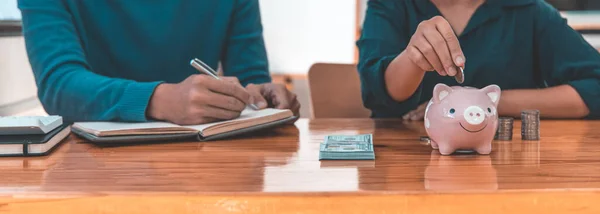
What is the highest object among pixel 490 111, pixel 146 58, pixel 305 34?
pixel 490 111

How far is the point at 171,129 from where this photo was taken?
0.94 meters

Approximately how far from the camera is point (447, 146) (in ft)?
2.71

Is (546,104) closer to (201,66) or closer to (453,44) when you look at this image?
(453,44)

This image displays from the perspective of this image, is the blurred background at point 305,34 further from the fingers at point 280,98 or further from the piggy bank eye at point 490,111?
the piggy bank eye at point 490,111

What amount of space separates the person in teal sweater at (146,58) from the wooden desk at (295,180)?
0.46 feet

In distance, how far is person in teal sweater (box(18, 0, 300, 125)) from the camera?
1046 mm

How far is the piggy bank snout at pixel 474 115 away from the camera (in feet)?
2.66

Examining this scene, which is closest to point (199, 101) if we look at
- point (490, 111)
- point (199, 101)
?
point (199, 101)

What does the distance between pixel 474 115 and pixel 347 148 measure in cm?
16

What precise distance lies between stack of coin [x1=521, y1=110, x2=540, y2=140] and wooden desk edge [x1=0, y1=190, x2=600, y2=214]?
1.18 feet

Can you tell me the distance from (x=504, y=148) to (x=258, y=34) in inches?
31.4

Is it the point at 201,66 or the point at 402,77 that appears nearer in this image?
the point at 201,66

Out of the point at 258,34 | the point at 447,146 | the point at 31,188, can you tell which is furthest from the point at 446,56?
the point at 258,34

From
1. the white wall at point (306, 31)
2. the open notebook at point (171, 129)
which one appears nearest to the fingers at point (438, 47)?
the open notebook at point (171, 129)
